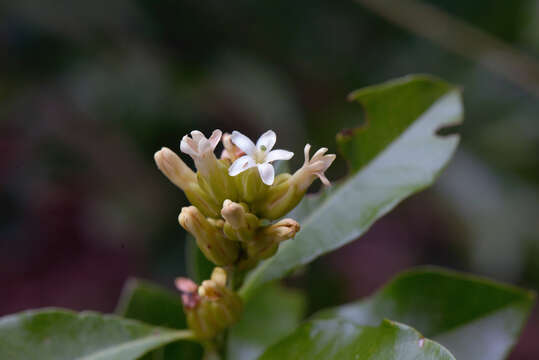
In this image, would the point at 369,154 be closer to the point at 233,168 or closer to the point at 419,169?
the point at 419,169

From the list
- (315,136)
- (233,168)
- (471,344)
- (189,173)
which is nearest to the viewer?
(233,168)

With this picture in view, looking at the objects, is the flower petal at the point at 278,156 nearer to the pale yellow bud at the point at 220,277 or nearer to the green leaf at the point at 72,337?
the pale yellow bud at the point at 220,277

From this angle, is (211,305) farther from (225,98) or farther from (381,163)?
(225,98)

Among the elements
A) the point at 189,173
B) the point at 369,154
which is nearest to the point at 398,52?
the point at 369,154

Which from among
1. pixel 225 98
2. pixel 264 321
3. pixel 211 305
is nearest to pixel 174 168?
pixel 211 305

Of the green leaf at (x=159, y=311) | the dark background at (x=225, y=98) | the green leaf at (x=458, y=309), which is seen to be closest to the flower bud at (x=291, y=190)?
the green leaf at (x=458, y=309)

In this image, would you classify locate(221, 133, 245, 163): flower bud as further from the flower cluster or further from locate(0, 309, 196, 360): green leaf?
locate(0, 309, 196, 360): green leaf

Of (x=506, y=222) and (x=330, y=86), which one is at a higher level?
(x=330, y=86)
